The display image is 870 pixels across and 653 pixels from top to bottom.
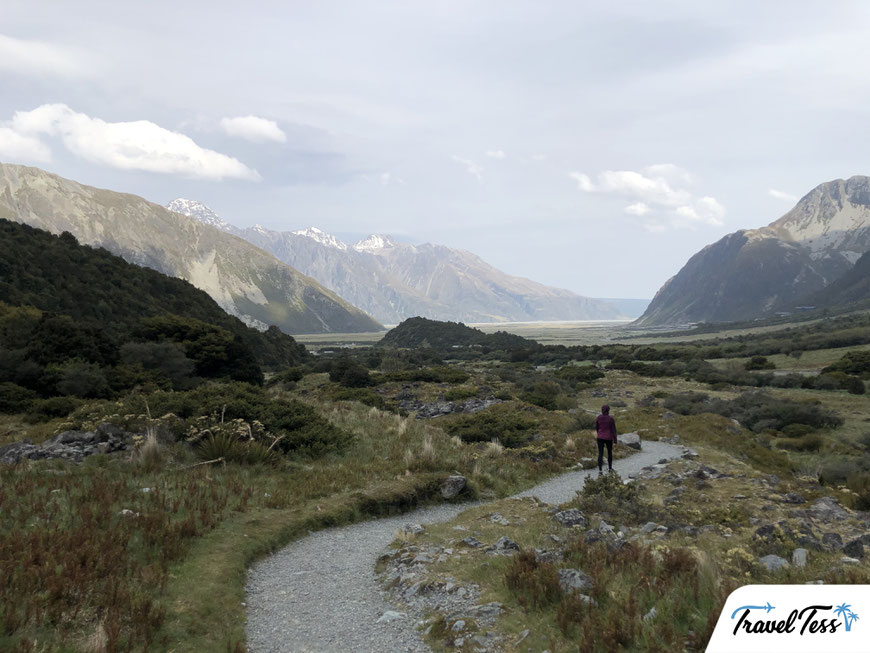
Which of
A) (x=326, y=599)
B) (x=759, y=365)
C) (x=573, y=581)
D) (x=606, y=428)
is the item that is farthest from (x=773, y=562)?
(x=759, y=365)

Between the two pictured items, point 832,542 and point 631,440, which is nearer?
point 832,542

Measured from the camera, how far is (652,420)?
3256cm

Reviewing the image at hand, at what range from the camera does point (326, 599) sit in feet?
26.4

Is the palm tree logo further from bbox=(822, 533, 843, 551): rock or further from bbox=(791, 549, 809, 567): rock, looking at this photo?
bbox=(822, 533, 843, 551): rock

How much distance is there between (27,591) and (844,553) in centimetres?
1281

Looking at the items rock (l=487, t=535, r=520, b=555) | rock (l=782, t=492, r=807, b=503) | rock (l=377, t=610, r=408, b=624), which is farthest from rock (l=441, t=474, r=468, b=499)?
rock (l=782, t=492, r=807, b=503)

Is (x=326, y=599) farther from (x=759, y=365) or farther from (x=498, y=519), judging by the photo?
(x=759, y=365)

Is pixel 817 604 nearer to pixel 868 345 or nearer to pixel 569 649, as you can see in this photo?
pixel 569 649

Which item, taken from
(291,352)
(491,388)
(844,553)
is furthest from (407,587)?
(291,352)

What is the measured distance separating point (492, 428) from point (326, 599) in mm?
18402

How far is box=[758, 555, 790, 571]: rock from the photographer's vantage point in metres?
7.67

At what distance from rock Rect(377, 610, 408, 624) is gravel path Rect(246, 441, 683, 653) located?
7 centimetres

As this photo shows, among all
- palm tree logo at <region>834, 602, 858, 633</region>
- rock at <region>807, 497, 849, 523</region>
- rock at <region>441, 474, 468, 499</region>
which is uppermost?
palm tree logo at <region>834, 602, 858, 633</region>

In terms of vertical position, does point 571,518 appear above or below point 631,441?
above
